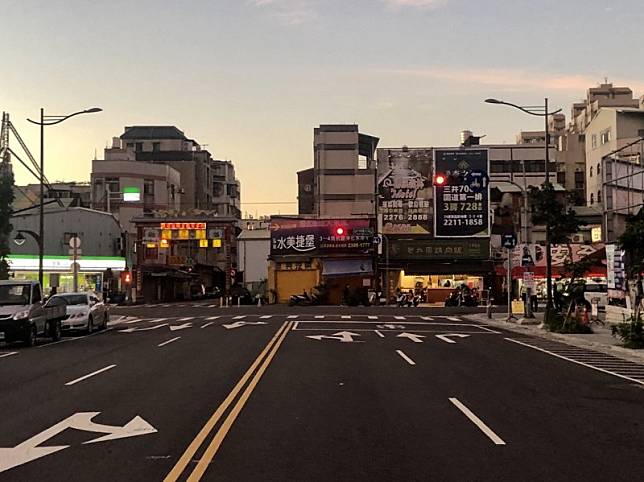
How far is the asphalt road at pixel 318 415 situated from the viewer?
7.83m

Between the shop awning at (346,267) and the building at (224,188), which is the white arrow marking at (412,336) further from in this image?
the building at (224,188)

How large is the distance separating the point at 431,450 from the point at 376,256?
55.9 meters

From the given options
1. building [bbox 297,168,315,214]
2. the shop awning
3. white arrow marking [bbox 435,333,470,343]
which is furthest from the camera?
building [bbox 297,168,315,214]

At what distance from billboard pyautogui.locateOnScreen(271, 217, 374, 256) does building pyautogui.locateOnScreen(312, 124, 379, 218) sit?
843 inches

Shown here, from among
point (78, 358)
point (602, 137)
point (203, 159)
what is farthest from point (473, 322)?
point (203, 159)

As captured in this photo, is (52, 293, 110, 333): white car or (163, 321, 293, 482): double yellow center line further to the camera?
(52, 293, 110, 333): white car

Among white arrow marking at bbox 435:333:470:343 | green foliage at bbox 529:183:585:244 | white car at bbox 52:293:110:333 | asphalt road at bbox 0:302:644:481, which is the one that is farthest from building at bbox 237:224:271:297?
asphalt road at bbox 0:302:644:481

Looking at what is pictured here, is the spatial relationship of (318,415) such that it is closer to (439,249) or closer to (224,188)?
(439,249)

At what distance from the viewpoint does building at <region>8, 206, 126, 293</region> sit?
202 ft

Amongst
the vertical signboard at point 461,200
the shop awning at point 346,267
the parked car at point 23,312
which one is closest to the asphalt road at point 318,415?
the parked car at point 23,312

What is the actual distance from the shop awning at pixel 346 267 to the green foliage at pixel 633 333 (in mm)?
41967

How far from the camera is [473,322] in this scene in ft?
124

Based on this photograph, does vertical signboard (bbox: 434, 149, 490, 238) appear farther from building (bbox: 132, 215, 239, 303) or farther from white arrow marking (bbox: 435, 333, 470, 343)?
white arrow marking (bbox: 435, 333, 470, 343)

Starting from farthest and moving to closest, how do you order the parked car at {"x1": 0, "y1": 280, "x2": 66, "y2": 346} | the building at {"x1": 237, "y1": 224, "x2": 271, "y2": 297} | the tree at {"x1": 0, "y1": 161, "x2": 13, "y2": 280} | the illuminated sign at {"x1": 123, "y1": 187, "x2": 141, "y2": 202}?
1. the illuminated sign at {"x1": 123, "y1": 187, "x2": 141, "y2": 202}
2. the building at {"x1": 237, "y1": 224, "x2": 271, "y2": 297}
3. the tree at {"x1": 0, "y1": 161, "x2": 13, "y2": 280}
4. the parked car at {"x1": 0, "y1": 280, "x2": 66, "y2": 346}
